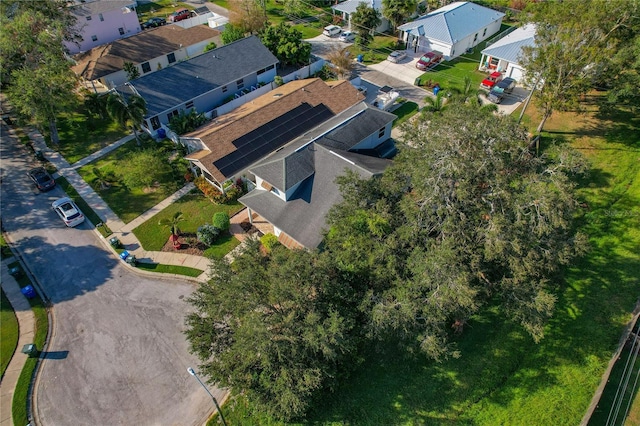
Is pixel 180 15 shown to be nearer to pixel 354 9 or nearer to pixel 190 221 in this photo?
pixel 354 9

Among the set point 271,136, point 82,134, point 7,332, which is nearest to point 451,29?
point 271,136

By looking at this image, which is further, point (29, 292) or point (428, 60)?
point (428, 60)

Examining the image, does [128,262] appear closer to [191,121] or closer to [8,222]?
[8,222]

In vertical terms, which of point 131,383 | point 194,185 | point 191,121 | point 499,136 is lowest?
point 131,383

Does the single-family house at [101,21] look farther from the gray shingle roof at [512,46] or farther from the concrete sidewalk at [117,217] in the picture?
the gray shingle roof at [512,46]

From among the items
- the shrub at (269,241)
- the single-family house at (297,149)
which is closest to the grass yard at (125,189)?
the single-family house at (297,149)

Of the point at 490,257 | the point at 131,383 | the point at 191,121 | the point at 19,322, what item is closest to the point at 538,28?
the point at 490,257

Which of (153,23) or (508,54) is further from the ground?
(508,54)
